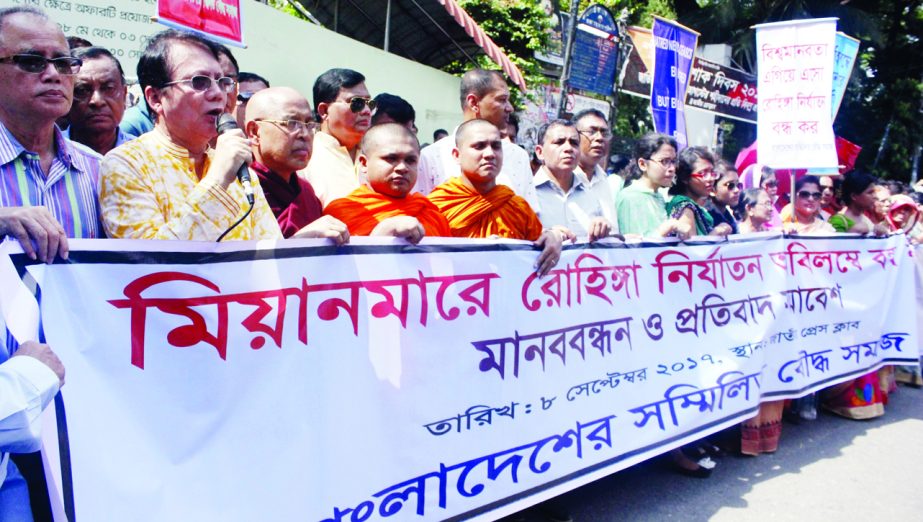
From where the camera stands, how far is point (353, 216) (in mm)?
2656

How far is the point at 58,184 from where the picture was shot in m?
1.86

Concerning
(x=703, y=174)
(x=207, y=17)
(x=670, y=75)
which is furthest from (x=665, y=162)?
(x=670, y=75)

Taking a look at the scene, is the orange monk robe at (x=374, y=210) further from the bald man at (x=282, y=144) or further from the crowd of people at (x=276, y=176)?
the bald man at (x=282, y=144)

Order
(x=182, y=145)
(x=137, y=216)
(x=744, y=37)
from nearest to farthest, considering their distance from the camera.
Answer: (x=137, y=216), (x=182, y=145), (x=744, y=37)

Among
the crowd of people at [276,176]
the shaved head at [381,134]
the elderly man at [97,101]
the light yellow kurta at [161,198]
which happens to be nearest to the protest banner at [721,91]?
the crowd of people at [276,176]

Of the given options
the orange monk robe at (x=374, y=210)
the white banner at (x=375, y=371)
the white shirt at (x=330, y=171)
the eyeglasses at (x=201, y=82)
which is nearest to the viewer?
the white banner at (x=375, y=371)

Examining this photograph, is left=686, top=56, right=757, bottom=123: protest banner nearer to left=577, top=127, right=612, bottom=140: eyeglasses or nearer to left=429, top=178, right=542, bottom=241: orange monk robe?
left=577, top=127, right=612, bottom=140: eyeglasses

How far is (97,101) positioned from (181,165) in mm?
903

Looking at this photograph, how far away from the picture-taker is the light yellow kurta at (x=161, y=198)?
1.83m

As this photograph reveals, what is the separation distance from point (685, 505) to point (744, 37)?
20.7m

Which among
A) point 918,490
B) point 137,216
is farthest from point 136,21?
point 918,490

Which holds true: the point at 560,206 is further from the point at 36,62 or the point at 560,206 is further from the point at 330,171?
the point at 36,62

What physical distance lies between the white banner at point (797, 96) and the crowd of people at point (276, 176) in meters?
0.26

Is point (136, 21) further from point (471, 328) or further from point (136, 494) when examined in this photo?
point (136, 494)
